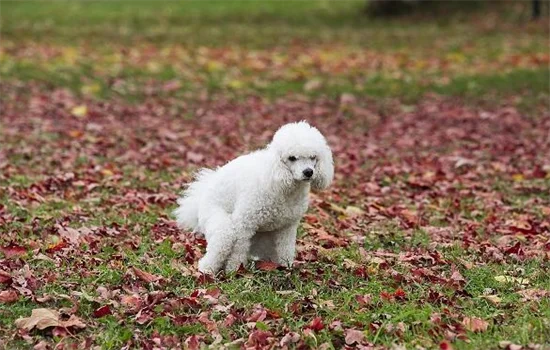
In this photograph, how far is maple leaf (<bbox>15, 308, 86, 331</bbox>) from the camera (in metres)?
5.48

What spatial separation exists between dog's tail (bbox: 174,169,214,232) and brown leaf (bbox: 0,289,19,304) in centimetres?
177

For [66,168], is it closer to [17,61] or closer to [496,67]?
[17,61]

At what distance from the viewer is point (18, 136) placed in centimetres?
1244

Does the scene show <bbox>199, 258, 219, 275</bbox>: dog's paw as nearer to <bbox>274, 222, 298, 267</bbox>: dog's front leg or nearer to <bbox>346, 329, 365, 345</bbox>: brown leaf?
<bbox>274, 222, 298, 267</bbox>: dog's front leg

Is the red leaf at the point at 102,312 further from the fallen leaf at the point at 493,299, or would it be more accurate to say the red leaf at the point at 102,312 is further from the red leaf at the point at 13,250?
the fallen leaf at the point at 493,299

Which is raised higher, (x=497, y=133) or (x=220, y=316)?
(x=220, y=316)

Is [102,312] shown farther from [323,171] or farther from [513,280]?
[513,280]

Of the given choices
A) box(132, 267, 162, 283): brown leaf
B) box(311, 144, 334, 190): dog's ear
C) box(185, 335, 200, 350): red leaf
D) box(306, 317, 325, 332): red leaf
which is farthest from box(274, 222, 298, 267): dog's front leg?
box(185, 335, 200, 350): red leaf

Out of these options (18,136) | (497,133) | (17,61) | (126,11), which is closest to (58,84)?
(17,61)

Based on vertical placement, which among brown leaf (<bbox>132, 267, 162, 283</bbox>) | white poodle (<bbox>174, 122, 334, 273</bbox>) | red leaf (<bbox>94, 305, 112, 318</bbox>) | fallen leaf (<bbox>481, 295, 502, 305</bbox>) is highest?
white poodle (<bbox>174, 122, 334, 273</bbox>)

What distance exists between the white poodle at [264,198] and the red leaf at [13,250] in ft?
4.66

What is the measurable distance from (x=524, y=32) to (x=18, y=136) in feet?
47.5

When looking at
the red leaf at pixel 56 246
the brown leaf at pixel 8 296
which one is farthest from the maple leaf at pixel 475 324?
the red leaf at pixel 56 246

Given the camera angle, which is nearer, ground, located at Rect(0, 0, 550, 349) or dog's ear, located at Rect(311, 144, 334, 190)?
ground, located at Rect(0, 0, 550, 349)
